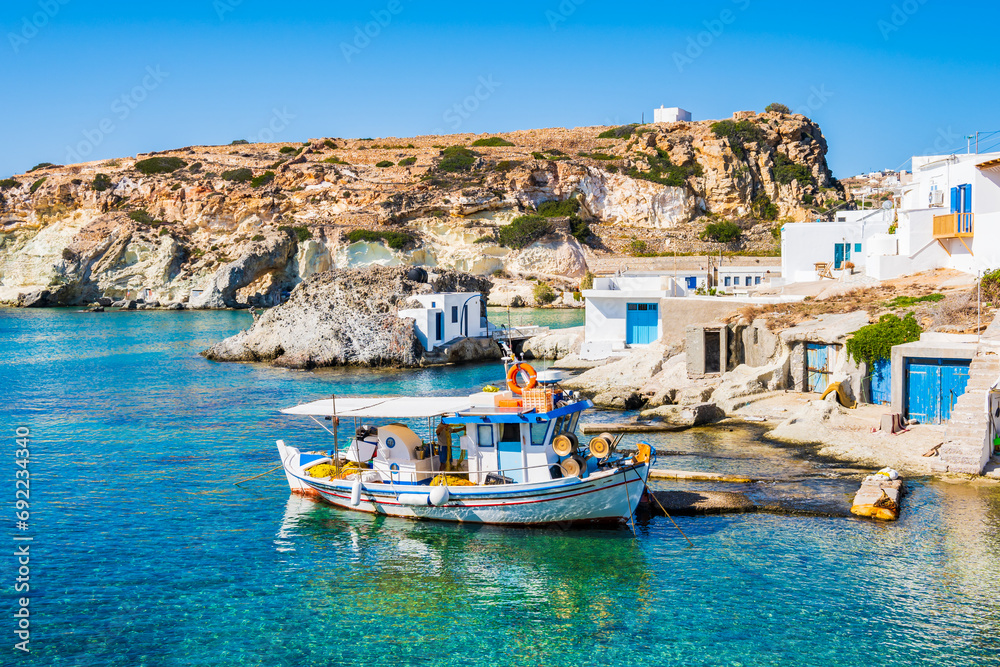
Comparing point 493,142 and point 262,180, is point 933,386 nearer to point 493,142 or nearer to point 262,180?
point 262,180

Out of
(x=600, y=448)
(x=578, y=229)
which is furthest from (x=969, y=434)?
(x=578, y=229)

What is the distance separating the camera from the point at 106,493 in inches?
750

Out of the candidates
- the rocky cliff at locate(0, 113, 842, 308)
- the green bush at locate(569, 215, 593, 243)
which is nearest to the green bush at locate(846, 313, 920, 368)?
the rocky cliff at locate(0, 113, 842, 308)

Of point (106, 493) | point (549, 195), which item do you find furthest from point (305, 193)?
point (106, 493)

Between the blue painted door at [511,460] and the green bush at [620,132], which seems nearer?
the blue painted door at [511,460]

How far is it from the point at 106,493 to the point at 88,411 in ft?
40.6

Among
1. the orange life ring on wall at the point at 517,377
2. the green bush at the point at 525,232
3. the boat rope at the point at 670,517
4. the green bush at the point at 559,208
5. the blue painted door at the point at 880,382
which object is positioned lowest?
the boat rope at the point at 670,517

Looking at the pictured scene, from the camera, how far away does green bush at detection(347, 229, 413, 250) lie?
85250 millimetres

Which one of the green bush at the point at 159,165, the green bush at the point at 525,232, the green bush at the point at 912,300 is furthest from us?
the green bush at the point at 159,165

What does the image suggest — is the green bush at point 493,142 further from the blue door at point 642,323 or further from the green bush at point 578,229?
the blue door at point 642,323

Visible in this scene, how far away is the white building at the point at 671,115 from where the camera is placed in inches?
4461

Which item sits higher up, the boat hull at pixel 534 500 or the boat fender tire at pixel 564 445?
the boat fender tire at pixel 564 445

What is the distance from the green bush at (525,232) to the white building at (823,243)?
43863 mm

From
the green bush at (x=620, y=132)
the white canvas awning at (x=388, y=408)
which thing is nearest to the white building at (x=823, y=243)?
the white canvas awning at (x=388, y=408)
